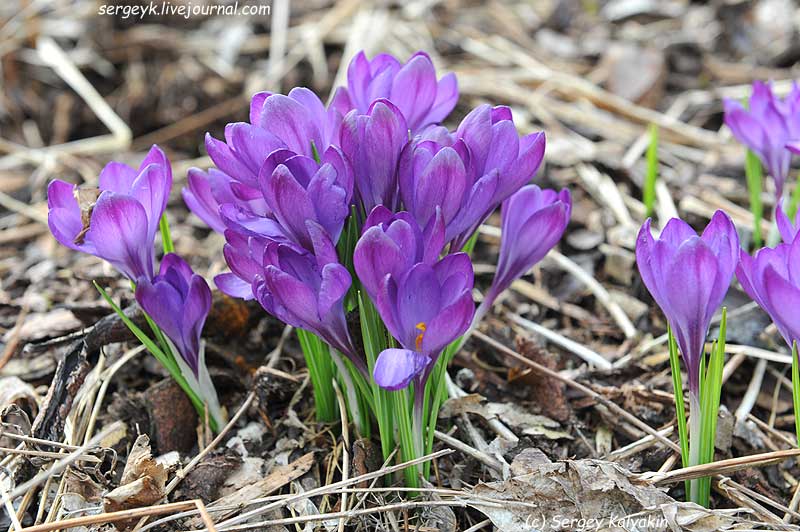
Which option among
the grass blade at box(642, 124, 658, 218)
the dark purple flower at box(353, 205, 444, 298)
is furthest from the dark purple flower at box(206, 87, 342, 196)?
the grass blade at box(642, 124, 658, 218)

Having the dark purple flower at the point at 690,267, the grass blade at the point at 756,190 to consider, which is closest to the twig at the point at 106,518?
the dark purple flower at the point at 690,267

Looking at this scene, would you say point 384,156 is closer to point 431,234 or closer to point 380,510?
point 431,234

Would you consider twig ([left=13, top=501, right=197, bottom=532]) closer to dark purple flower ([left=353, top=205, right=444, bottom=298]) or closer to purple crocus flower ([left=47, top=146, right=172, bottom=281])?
purple crocus flower ([left=47, top=146, right=172, bottom=281])

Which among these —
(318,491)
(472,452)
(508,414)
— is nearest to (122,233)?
(318,491)

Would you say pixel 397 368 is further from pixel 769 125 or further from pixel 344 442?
pixel 769 125

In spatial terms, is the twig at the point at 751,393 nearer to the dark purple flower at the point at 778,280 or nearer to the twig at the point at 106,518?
the dark purple flower at the point at 778,280

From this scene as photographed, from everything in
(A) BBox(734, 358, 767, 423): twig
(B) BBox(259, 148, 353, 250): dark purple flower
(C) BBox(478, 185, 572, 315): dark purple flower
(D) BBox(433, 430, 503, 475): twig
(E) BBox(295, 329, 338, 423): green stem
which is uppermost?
(B) BBox(259, 148, 353, 250): dark purple flower
